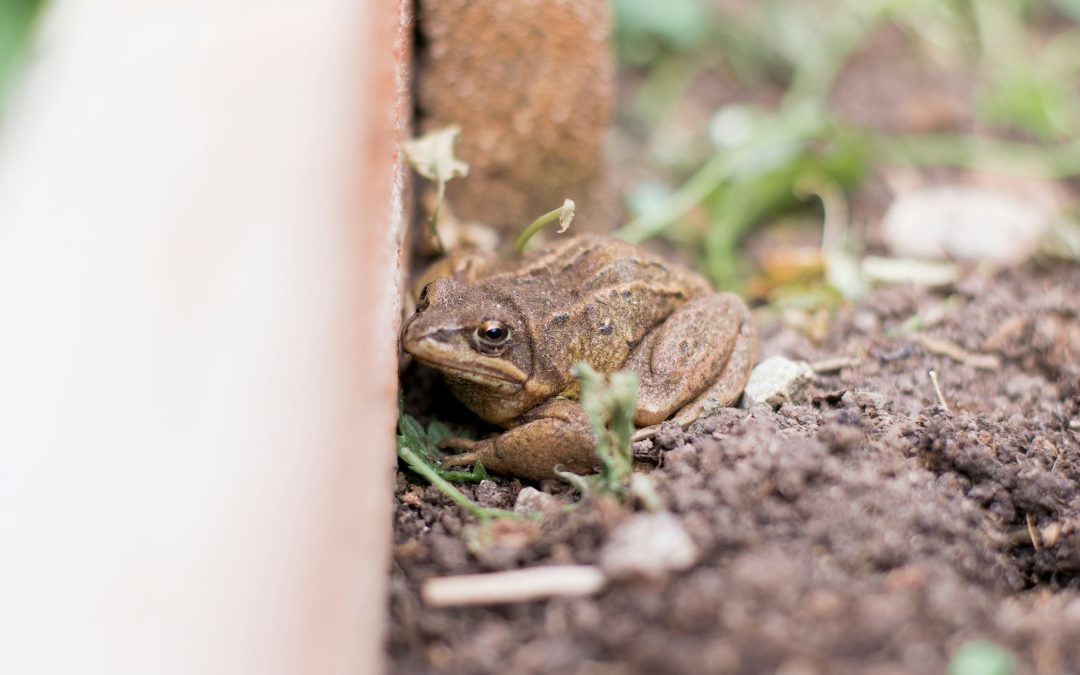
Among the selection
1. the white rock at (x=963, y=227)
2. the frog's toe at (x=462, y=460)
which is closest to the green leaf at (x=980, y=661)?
the frog's toe at (x=462, y=460)

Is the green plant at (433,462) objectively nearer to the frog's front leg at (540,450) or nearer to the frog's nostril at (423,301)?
the frog's front leg at (540,450)

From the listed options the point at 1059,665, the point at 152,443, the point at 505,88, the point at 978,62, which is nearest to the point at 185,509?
the point at 152,443

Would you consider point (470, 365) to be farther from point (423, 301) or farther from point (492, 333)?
point (423, 301)

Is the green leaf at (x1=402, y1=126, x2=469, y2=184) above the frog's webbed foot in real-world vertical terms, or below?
above

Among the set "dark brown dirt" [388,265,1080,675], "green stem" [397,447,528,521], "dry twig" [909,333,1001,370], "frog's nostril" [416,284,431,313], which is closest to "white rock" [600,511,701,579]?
"dark brown dirt" [388,265,1080,675]

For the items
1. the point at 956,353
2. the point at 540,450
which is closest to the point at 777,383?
the point at 540,450

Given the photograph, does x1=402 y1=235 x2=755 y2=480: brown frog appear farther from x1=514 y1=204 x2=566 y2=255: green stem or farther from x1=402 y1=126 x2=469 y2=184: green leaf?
x1=402 y1=126 x2=469 y2=184: green leaf
